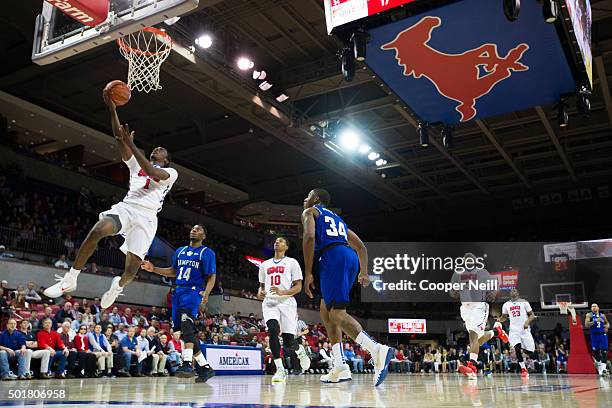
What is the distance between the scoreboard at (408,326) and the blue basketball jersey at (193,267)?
2508 centimetres

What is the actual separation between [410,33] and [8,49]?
14.4 meters

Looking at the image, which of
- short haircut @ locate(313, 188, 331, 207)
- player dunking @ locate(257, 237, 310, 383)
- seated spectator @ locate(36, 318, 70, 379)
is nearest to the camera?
short haircut @ locate(313, 188, 331, 207)

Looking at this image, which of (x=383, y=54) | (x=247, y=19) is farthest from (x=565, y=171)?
(x=383, y=54)

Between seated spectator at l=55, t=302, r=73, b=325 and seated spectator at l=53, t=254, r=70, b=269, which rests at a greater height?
seated spectator at l=53, t=254, r=70, b=269

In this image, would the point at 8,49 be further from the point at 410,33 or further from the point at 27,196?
the point at 410,33

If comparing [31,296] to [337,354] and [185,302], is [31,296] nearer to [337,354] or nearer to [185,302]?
[185,302]

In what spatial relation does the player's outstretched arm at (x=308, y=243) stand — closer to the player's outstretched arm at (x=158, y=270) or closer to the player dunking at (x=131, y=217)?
the player dunking at (x=131, y=217)

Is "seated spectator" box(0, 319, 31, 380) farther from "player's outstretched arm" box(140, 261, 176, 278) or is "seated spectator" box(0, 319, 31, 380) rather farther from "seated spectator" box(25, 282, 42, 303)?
"player's outstretched arm" box(140, 261, 176, 278)

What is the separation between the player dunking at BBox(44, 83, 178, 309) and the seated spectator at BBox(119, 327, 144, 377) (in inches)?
293

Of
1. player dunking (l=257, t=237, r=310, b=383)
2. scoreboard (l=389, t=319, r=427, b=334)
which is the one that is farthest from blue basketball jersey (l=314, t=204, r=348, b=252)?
scoreboard (l=389, t=319, r=427, b=334)

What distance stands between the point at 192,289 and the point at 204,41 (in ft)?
30.3

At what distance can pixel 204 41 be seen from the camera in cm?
1426

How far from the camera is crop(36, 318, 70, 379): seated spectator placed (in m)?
10.4

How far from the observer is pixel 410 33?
9.23 m
